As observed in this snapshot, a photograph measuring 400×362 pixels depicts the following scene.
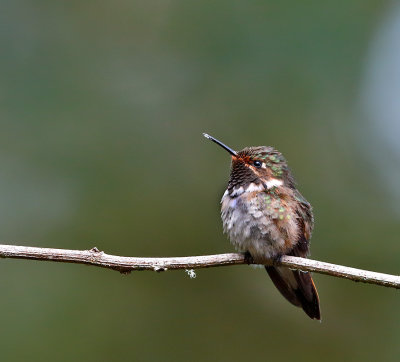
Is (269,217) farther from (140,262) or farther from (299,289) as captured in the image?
(140,262)

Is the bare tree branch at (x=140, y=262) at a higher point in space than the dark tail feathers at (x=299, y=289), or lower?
higher

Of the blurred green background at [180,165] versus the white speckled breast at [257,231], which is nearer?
the white speckled breast at [257,231]

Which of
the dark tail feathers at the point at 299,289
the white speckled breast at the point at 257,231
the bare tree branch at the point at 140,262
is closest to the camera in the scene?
the bare tree branch at the point at 140,262

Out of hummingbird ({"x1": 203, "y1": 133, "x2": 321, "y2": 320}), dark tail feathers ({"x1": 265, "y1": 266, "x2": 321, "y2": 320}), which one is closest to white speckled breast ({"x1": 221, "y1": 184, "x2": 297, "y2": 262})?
hummingbird ({"x1": 203, "y1": 133, "x2": 321, "y2": 320})

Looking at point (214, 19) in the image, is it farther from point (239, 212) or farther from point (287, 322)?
point (239, 212)

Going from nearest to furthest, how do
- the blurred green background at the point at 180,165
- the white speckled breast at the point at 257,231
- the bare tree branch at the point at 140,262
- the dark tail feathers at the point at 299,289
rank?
the bare tree branch at the point at 140,262 < the white speckled breast at the point at 257,231 < the dark tail feathers at the point at 299,289 < the blurred green background at the point at 180,165

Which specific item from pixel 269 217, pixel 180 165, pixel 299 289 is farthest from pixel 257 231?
pixel 180 165

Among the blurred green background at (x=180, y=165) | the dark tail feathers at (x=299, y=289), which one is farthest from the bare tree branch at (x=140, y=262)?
the blurred green background at (x=180, y=165)

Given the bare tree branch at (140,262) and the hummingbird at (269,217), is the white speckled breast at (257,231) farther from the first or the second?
the bare tree branch at (140,262)
